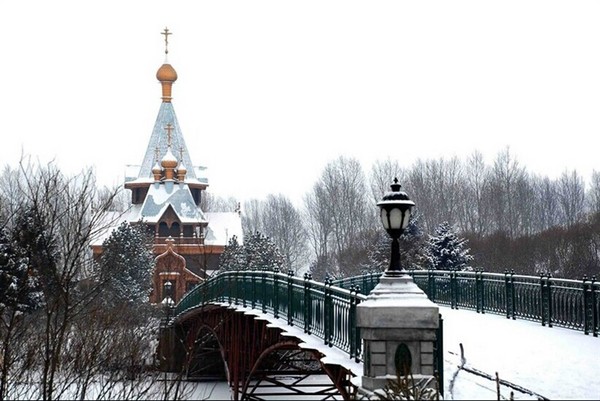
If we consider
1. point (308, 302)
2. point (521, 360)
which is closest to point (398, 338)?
point (521, 360)

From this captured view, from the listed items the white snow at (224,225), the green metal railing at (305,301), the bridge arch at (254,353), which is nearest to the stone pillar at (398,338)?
the green metal railing at (305,301)

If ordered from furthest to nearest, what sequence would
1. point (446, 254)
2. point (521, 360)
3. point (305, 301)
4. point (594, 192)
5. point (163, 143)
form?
point (594, 192)
point (163, 143)
point (446, 254)
point (305, 301)
point (521, 360)

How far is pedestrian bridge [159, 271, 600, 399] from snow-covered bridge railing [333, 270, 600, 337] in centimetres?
2

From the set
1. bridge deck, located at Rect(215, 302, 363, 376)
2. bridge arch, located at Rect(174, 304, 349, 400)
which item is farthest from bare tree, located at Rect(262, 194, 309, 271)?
bridge deck, located at Rect(215, 302, 363, 376)

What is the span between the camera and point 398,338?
1054cm

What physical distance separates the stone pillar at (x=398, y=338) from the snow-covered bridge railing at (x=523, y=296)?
284 inches

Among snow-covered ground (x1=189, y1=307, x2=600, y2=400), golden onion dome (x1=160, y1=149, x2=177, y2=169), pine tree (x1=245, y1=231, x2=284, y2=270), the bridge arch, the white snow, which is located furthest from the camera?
the white snow

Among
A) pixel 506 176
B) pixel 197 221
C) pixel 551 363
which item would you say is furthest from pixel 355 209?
pixel 551 363

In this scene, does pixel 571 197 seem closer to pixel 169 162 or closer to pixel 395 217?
pixel 169 162

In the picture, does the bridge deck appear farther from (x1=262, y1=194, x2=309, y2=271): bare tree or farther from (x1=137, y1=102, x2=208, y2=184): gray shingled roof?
(x1=262, y1=194, x2=309, y2=271): bare tree

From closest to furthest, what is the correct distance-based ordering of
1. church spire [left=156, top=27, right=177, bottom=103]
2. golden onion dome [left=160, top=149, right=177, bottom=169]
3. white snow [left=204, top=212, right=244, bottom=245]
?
golden onion dome [left=160, top=149, right=177, bottom=169] < white snow [left=204, top=212, right=244, bottom=245] < church spire [left=156, top=27, right=177, bottom=103]

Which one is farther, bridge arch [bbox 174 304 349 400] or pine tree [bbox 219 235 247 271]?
pine tree [bbox 219 235 247 271]

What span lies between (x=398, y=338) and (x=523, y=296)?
34.0ft

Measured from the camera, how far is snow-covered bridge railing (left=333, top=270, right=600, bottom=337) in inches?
679
